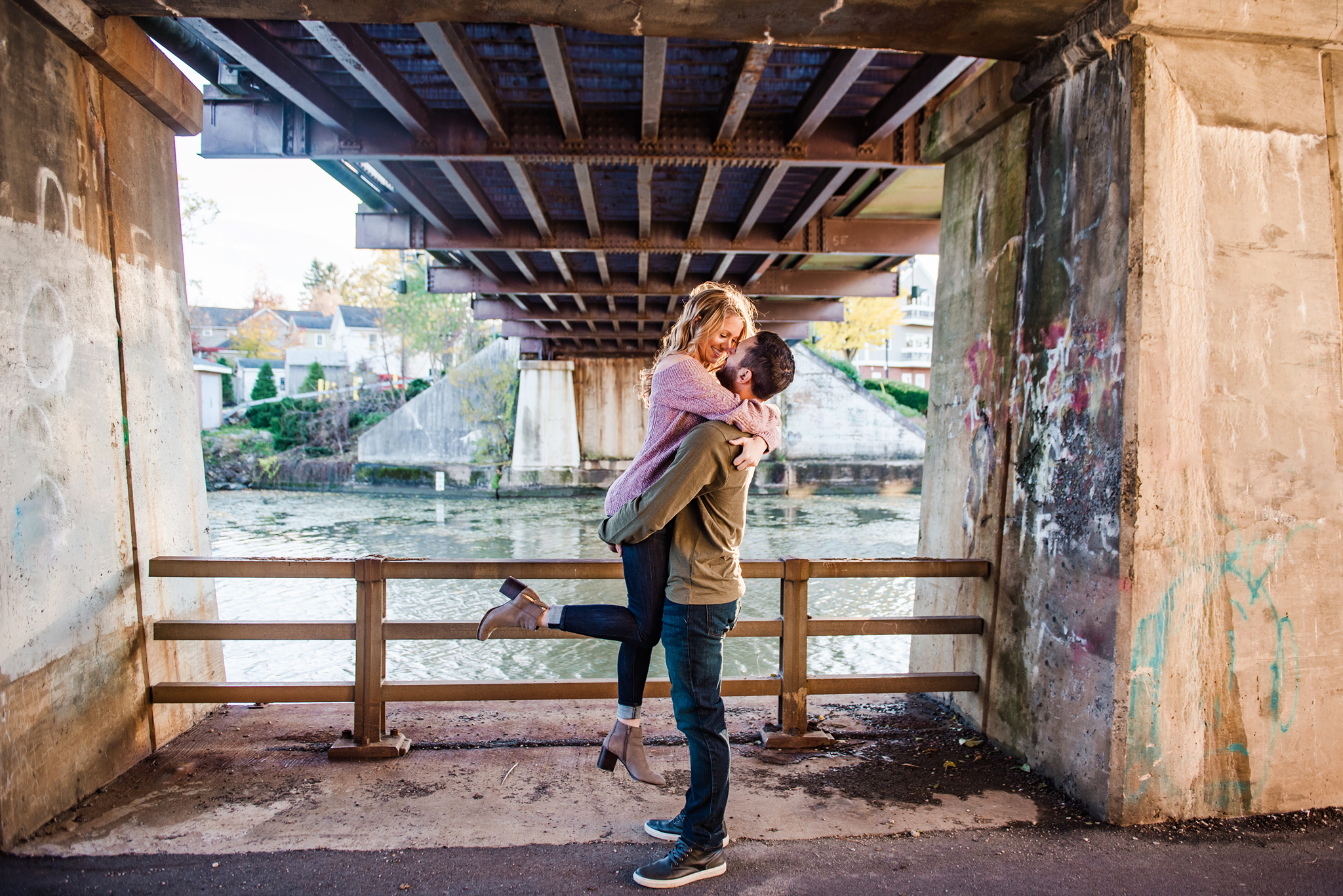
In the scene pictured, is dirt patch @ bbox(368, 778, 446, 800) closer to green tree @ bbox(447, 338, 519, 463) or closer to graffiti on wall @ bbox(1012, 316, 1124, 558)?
graffiti on wall @ bbox(1012, 316, 1124, 558)

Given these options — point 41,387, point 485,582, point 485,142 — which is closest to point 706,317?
point 41,387

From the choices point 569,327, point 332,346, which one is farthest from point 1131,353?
point 332,346

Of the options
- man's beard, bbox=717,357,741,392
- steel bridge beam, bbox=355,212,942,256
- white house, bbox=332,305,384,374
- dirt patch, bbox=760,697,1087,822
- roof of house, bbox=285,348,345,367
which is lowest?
dirt patch, bbox=760,697,1087,822

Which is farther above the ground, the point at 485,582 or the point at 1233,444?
the point at 1233,444

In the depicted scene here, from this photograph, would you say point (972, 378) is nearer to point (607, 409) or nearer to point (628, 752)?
point (628, 752)

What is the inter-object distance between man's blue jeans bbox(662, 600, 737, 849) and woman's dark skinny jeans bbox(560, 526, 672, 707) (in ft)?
0.31

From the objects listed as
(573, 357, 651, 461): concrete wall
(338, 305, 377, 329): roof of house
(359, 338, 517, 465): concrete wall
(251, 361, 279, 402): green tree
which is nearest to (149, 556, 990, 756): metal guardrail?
(573, 357, 651, 461): concrete wall

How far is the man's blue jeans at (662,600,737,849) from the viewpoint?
2639 millimetres

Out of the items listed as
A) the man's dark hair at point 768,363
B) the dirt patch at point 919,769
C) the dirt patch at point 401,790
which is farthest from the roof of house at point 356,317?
the man's dark hair at point 768,363

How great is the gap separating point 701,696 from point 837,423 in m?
29.4

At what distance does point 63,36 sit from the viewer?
3.32 meters

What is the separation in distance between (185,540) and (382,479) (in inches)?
989

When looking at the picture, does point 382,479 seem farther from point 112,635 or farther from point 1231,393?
point 1231,393

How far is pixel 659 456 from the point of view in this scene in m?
2.68
